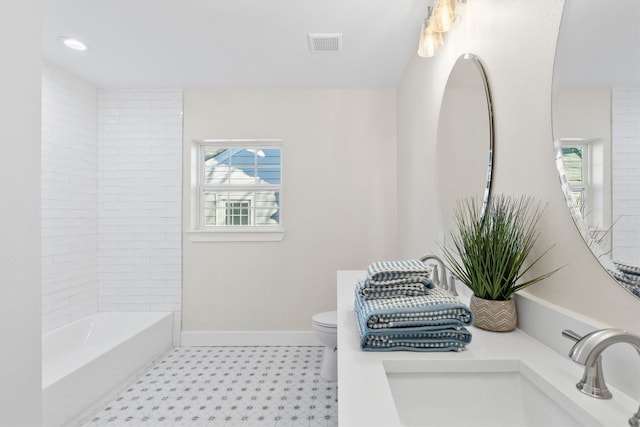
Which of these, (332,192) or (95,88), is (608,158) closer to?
(332,192)

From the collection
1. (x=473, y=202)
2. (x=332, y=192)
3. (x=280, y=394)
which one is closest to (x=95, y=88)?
(x=332, y=192)

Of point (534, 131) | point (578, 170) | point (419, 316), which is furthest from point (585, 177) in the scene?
point (419, 316)

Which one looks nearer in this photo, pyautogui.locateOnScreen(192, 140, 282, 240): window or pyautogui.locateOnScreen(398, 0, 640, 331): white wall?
pyautogui.locateOnScreen(398, 0, 640, 331): white wall

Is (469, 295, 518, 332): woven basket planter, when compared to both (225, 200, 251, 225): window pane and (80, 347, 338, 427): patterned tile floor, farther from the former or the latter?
(225, 200, 251, 225): window pane

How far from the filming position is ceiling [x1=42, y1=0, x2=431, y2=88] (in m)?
2.08

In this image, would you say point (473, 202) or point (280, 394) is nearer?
point (473, 202)

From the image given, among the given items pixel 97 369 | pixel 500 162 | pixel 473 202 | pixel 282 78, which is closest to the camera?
pixel 500 162

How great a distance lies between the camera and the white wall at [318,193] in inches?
133

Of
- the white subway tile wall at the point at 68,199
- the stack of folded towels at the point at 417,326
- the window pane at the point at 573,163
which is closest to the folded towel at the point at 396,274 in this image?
the stack of folded towels at the point at 417,326

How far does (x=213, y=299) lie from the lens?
3387mm

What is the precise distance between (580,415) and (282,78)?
302cm

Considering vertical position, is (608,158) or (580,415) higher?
(608,158)

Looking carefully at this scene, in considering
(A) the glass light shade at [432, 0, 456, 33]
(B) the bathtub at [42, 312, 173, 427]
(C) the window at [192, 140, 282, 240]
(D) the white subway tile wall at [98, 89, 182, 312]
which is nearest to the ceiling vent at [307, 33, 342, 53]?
(A) the glass light shade at [432, 0, 456, 33]

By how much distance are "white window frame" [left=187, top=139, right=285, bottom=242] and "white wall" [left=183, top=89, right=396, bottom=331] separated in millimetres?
116
